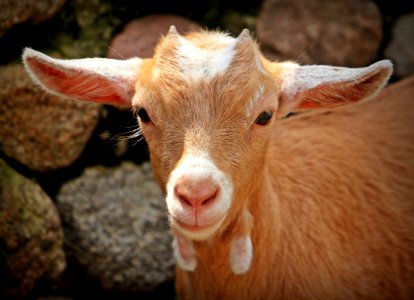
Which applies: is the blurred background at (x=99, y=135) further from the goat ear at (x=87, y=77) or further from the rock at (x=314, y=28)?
the goat ear at (x=87, y=77)

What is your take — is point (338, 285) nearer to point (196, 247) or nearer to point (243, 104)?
point (196, 247)

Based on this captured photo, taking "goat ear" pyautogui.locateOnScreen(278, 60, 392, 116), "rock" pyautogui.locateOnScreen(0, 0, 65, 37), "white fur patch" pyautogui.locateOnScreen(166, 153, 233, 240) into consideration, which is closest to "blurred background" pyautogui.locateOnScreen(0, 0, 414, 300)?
"rock" pyautogui.locateOnScreen(0, 0, 65, 37)

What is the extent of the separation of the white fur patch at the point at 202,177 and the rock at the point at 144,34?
207 cm

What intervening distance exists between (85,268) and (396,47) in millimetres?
3500

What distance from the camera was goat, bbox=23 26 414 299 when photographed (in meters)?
2.72

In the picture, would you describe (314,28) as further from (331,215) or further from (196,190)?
(196,190)

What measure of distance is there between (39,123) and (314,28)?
2526mm

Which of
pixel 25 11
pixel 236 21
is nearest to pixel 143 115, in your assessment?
pixel 25 11

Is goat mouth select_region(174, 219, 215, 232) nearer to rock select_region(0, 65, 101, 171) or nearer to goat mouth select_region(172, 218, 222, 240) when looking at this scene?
goat mouth select_region(172, 218, 222, 240)

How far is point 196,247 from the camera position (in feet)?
10.5

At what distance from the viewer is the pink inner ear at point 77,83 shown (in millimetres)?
3041

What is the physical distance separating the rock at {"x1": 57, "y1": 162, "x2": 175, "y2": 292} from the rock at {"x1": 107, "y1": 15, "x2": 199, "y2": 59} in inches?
41.7

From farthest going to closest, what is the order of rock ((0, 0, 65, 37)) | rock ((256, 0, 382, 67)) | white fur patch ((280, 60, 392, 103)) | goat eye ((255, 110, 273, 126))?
rock ((256, 0, 382, 67)), rock ((0, 0, 65, 37)), white fur patch ((280, 60, 392, 103)), goat eye ((255, 110, 273, 126))

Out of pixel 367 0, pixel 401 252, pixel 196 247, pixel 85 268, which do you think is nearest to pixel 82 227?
pixel 85 268
